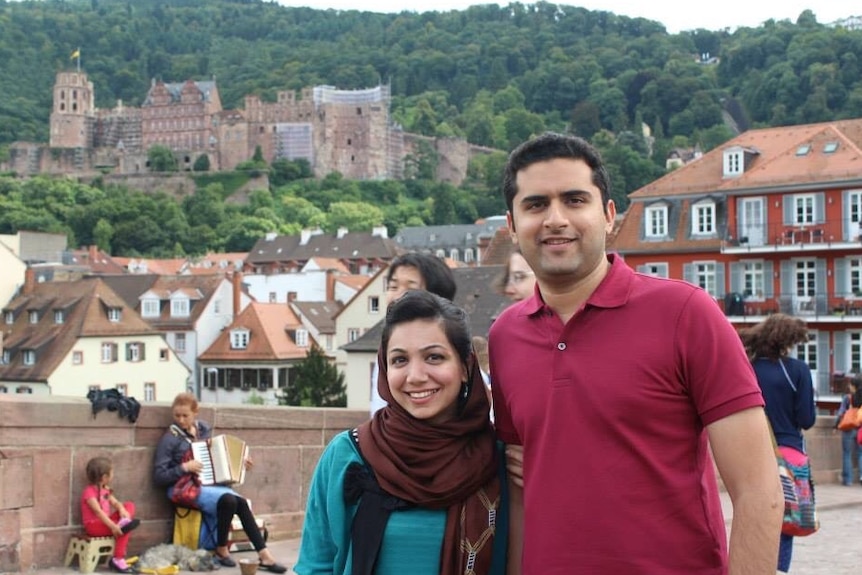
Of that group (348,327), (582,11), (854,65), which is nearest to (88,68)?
(582,11)

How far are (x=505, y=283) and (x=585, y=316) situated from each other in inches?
89.8

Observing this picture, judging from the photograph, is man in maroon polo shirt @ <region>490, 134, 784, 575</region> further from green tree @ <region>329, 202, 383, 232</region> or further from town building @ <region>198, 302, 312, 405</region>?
green tree @ <region>329, 202, 383, 232</region>

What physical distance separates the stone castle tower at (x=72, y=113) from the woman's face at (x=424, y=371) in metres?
142

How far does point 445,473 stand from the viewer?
2.86m

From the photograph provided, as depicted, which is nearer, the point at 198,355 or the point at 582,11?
the point at 198,355

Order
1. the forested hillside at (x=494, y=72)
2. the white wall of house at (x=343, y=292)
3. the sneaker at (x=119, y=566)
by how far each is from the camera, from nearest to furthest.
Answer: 1. the sneaker at (x=119, y=566)
2. the white wall of house at (x=343, y=292)
3. the forested hillside at (x=494, y=72)

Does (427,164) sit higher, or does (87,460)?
(427,164)

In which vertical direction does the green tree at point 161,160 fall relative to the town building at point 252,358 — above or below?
above

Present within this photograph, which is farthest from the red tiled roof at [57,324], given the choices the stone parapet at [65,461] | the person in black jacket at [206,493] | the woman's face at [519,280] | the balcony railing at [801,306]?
the woman's face at [519,280]

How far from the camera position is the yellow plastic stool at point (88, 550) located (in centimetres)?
642

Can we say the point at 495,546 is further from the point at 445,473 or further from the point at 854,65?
the point at 854,65

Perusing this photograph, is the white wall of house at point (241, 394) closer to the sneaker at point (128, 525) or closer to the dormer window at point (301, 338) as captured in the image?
the dormer window at point (301, 338)

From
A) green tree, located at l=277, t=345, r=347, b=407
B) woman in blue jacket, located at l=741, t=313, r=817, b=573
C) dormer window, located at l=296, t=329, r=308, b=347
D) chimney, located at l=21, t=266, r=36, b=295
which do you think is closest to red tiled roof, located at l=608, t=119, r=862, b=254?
green tree, located at l=277, t=345, r=347, b=407

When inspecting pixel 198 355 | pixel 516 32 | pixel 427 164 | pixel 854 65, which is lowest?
pixel 198 355
